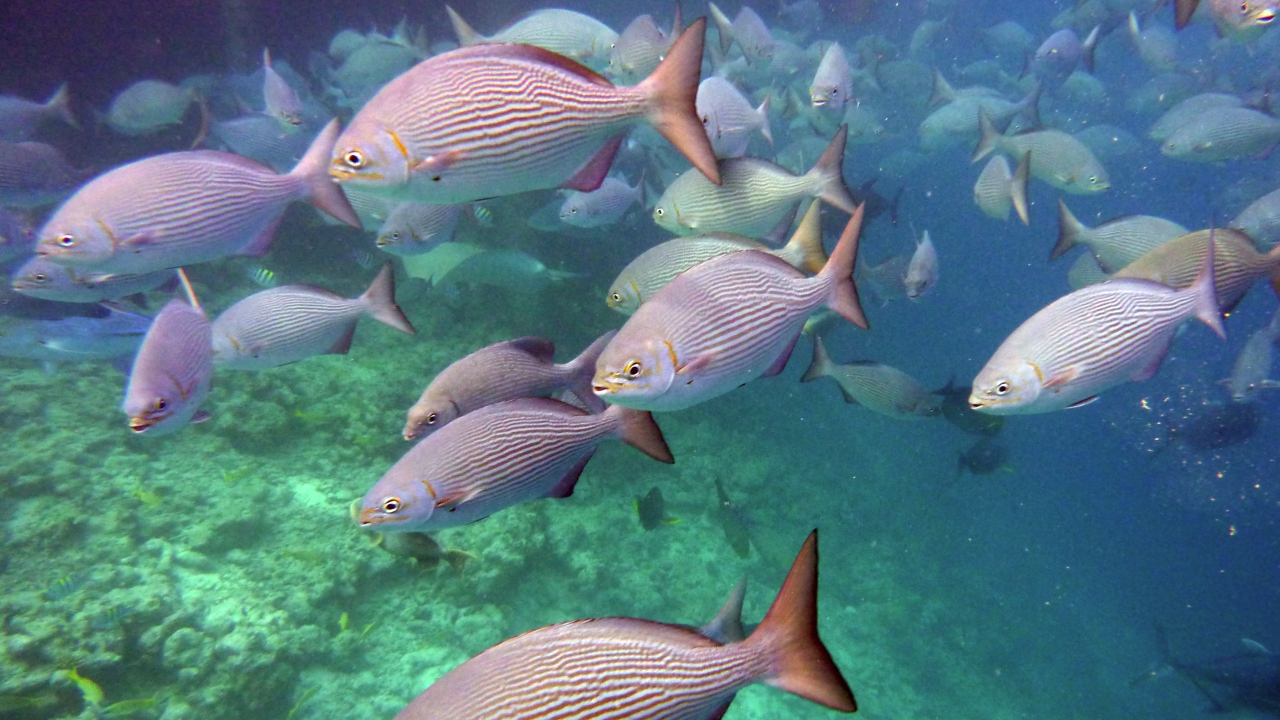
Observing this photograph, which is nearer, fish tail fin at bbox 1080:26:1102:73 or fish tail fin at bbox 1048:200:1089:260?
fish tail fin at bbox 1048:200:1089:260

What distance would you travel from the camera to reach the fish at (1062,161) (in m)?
5.92

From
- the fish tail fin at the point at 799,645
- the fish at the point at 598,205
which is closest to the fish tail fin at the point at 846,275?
the fish tail fin at the point at 799,645

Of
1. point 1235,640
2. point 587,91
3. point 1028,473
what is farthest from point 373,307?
point 1028,473

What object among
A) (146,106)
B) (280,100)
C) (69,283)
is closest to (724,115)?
(69,283)

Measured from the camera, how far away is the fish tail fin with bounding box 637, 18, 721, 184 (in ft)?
6.40

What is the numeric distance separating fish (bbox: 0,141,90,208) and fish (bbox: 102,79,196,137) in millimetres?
1439

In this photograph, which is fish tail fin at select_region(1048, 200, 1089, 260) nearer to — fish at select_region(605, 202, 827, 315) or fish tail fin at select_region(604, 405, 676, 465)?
fish at select_region(605, 202, 827, 315)

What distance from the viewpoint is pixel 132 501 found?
4.41 m

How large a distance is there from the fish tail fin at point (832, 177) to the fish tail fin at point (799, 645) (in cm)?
243

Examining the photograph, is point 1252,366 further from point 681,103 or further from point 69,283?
point 69,283

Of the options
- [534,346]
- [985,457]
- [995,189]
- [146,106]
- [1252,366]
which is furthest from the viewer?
[985,457]

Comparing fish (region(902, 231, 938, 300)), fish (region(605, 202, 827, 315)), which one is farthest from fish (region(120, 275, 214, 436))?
fish (region(902, 231, 938, 300))

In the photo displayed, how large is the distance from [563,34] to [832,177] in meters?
3.63

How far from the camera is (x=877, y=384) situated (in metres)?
5.61
